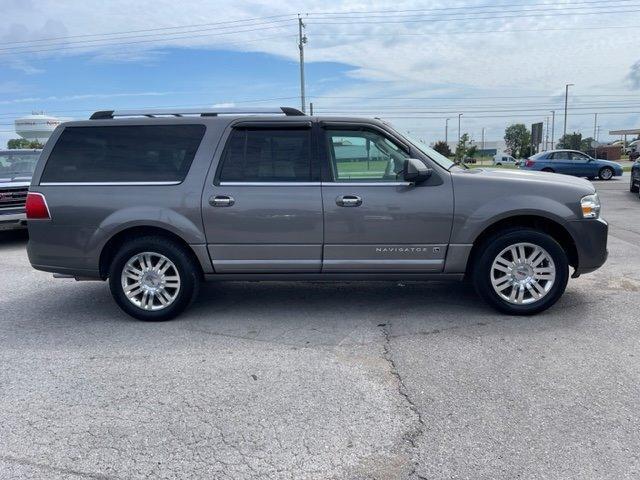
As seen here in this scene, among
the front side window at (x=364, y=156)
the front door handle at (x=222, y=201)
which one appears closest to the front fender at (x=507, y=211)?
the front side window at (x=364, y=156)

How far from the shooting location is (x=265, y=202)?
489 centimetres

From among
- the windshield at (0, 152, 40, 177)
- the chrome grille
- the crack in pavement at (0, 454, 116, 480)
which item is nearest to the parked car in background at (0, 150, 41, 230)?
the chrome grille

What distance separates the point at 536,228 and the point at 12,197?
28.5 feet

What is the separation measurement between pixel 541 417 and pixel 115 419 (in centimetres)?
266

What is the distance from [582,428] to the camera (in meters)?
3.09

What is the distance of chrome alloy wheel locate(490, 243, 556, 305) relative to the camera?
491 centimetres

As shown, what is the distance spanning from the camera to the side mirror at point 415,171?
15.4ft

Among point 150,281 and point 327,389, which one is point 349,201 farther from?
point 150,281

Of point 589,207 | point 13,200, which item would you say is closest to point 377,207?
point 589,207

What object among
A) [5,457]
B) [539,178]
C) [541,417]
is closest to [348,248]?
[539,178]

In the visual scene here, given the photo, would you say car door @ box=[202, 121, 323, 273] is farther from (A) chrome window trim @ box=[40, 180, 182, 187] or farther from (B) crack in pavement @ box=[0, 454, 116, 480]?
(B) crack in pavement @ box=[0, 454, 116, 480]

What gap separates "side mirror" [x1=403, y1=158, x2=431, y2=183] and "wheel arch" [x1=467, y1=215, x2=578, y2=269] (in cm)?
77

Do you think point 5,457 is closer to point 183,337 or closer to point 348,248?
point 183,337

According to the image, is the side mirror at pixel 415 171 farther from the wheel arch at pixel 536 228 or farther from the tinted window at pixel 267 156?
the tinted window at pixel 267 156
